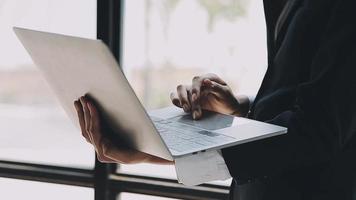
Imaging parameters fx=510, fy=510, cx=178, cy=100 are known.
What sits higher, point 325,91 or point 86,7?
point 86,7

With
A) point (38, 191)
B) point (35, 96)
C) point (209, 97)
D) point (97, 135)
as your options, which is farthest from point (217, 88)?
point (38, 191)

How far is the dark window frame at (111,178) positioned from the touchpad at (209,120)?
0.82 metres

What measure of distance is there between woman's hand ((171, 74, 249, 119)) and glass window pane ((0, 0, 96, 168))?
901mm

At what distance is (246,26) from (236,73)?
0.15 metres

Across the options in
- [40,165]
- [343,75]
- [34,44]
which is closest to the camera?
[343,75]

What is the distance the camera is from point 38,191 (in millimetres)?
1919

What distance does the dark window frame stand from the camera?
169 centimetres

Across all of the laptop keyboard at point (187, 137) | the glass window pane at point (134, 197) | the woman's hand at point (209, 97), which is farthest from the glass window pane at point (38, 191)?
the laptop keyboard at point (187, 137)

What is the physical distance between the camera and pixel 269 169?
715mm

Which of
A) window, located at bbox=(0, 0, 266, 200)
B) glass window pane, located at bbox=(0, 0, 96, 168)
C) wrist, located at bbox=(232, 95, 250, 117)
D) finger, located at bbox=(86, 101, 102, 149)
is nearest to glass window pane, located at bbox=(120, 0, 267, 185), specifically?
window, located at bbox=(0, 0, 266, 200)

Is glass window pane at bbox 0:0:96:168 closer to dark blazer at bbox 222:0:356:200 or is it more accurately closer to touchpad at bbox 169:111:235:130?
touchpad at bbox 169:111:235:130

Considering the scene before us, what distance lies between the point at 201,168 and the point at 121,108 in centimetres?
14

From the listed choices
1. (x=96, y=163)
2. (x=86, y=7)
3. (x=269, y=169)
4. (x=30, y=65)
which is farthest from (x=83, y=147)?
(x=269, y=169)

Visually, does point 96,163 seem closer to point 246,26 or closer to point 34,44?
point 246,26
